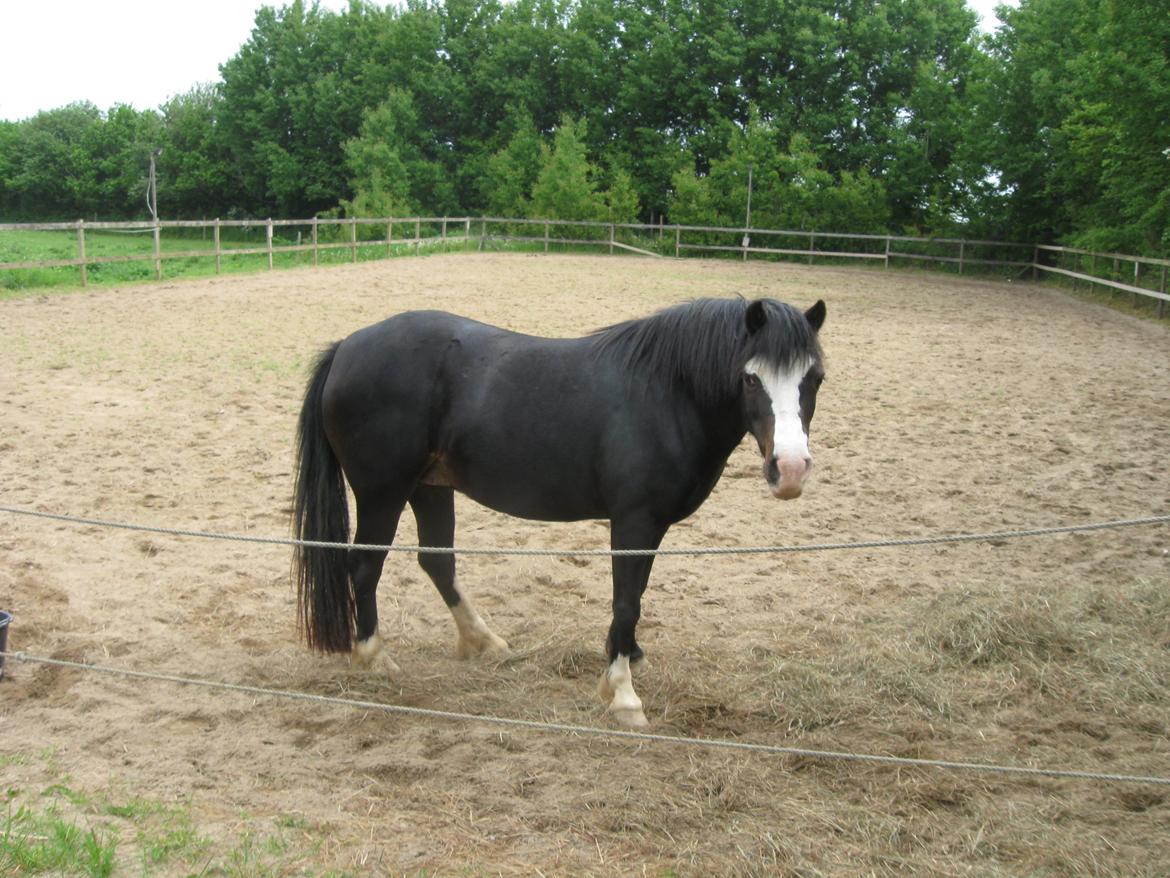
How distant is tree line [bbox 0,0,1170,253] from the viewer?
27500 millimetres

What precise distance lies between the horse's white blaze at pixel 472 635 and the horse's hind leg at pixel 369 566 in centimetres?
35

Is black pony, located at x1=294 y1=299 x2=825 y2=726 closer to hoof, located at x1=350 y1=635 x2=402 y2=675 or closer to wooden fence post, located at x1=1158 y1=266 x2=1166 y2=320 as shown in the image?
hoof, located at x1=350 y1=635 x2=402 y2=675

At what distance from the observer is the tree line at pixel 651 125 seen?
2750cm

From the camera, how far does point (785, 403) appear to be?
3428mm

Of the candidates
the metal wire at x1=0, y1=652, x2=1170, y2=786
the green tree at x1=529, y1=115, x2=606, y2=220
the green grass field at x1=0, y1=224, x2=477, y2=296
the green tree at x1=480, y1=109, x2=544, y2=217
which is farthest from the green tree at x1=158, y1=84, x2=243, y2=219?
the metal wire at x1=0, y1=652, x2=1170, y2=786

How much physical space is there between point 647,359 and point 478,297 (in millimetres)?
13336

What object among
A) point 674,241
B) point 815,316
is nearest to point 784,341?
point 815,316

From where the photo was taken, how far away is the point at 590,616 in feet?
16.5

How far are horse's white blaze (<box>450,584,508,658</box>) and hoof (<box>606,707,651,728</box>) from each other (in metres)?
0.86

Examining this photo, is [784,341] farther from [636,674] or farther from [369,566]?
[369,566]

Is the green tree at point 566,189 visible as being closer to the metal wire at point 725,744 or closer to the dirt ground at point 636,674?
the dirt ground at point 636,674

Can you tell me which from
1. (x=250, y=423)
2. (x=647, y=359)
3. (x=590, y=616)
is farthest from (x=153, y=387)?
(x=647, y=359)

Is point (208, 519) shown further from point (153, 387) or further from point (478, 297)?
point (478, 297)

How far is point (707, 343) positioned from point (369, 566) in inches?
69.9
